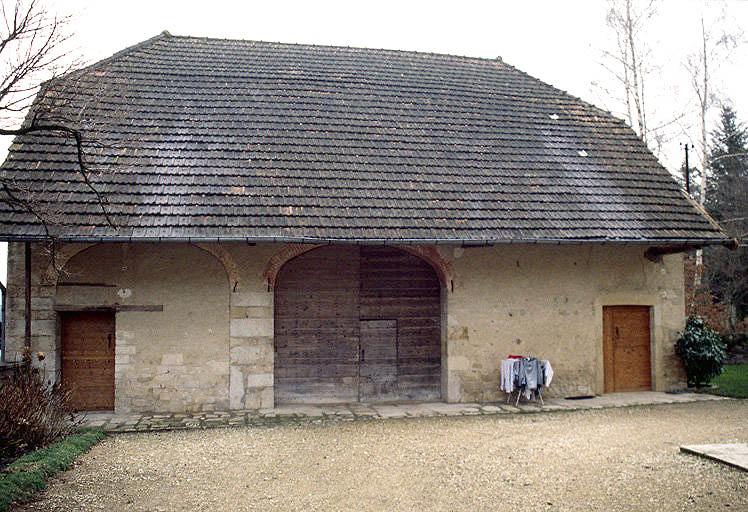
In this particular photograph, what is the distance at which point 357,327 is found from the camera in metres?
11.1

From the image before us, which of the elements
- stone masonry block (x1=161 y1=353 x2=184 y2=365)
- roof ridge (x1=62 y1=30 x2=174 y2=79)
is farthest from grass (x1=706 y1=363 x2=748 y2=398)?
roof ridge (x1=62 y1=30 x2=174 y2=79)

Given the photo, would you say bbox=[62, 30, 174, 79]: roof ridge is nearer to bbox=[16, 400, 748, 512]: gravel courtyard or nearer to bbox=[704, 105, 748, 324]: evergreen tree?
bbox=[16, 400, 748, 512]: gravel courtyard

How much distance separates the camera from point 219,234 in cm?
941

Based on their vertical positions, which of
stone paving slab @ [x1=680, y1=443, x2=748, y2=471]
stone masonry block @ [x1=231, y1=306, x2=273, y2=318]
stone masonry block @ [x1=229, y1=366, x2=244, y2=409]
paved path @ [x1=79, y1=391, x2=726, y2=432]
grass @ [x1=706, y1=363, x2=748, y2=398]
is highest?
stone masonry block @ [x1=231, y1=306, x2=273, y2=318]

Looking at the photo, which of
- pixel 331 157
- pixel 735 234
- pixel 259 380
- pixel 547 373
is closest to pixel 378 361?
pixel 259 380

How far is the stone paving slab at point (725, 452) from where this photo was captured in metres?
6.91

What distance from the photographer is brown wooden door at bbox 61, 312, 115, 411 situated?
399 inches

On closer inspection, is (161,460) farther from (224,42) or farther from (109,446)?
(224,42)

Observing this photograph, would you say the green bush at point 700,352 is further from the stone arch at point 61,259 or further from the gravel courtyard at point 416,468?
the stone arch at point 61,259

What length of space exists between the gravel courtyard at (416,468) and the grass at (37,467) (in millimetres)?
133

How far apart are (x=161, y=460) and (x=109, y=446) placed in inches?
41.3

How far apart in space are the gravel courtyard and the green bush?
7.87ft

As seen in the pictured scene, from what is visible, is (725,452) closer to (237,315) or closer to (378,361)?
(378,361)

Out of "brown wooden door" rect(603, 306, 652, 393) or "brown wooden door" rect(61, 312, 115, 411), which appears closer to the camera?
"brown wooden door" rect(61, 312, 115, 411)
